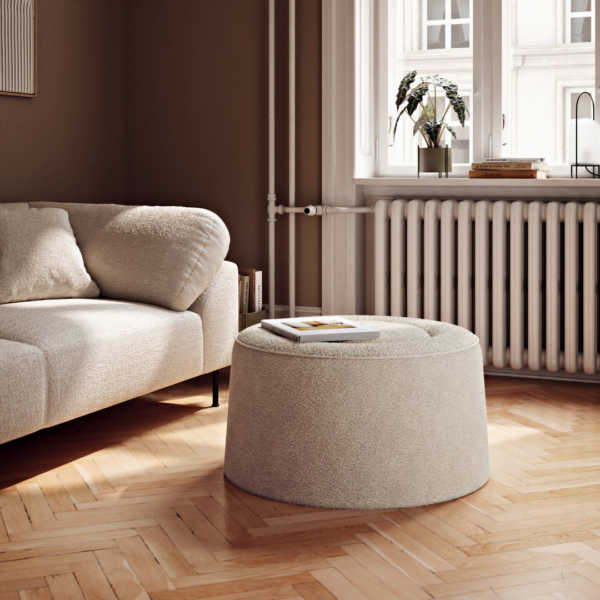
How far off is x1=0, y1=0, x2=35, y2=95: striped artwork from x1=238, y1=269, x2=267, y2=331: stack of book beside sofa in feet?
4.13

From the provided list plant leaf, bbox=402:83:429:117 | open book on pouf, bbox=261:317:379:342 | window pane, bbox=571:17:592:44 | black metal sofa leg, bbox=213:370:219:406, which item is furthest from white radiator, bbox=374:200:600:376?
open book on pouf, bbox=261:317:379:342

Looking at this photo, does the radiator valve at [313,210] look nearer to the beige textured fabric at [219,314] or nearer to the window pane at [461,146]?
the window pane at [461,146]

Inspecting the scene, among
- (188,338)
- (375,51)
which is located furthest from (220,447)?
(375,51)

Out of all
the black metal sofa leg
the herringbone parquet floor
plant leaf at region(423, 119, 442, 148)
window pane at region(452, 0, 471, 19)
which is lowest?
the herringbone parquet floor

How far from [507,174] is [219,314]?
1.40m

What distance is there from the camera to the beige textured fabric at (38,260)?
2.74 metres

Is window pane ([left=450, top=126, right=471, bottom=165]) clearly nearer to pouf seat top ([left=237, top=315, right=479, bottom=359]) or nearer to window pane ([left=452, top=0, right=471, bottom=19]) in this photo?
window pane ([left=452, top=0, right=471, bottom=19])

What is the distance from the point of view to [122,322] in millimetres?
2498

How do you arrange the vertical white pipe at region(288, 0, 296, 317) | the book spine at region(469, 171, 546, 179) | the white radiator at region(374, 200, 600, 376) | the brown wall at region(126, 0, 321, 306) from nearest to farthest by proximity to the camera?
the white radiator at region(374, 200, 600, 376) < the book spine at region(469, 171, 546, 179) < the vertical white pipe at region(288, 0, 296, 317) < the brown wall at region(126, 0, 321, 306)

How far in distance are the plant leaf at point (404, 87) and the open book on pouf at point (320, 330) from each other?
1692mm

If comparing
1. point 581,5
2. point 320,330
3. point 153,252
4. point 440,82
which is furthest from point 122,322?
point 581,5

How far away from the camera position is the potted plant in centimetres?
355

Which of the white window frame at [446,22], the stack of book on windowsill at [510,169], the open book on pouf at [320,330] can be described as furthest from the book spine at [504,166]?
the open book on pouf at [320,330]

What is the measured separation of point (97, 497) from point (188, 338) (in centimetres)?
78
